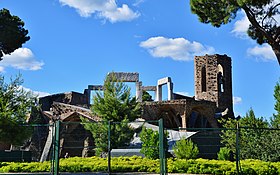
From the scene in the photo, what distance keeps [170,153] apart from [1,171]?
24.2 feet

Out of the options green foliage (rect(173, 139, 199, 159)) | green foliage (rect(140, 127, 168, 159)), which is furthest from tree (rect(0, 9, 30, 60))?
green foliage (rect(173, 139, 199, 159))

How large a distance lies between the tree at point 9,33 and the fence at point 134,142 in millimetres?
6371

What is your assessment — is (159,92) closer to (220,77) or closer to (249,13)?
(220,77)

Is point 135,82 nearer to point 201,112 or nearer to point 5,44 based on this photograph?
point 201,112

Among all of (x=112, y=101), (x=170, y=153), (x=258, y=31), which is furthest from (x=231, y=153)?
(x=112, y=101)

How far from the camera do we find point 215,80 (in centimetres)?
3678

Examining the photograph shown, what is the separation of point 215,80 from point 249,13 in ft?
66.5

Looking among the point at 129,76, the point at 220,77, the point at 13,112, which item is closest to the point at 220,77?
the point at 220,77

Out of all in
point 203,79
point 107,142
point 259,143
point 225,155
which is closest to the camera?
point 259,143

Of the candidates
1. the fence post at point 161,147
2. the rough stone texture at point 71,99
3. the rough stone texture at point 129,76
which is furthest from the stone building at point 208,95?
the fence post at point 161,147

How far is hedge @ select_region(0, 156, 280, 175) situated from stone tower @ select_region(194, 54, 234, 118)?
22.0 metres

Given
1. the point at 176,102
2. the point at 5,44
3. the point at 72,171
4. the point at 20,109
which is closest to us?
the point at 72,171

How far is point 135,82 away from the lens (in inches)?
1415

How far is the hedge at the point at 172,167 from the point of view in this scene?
496 inches
